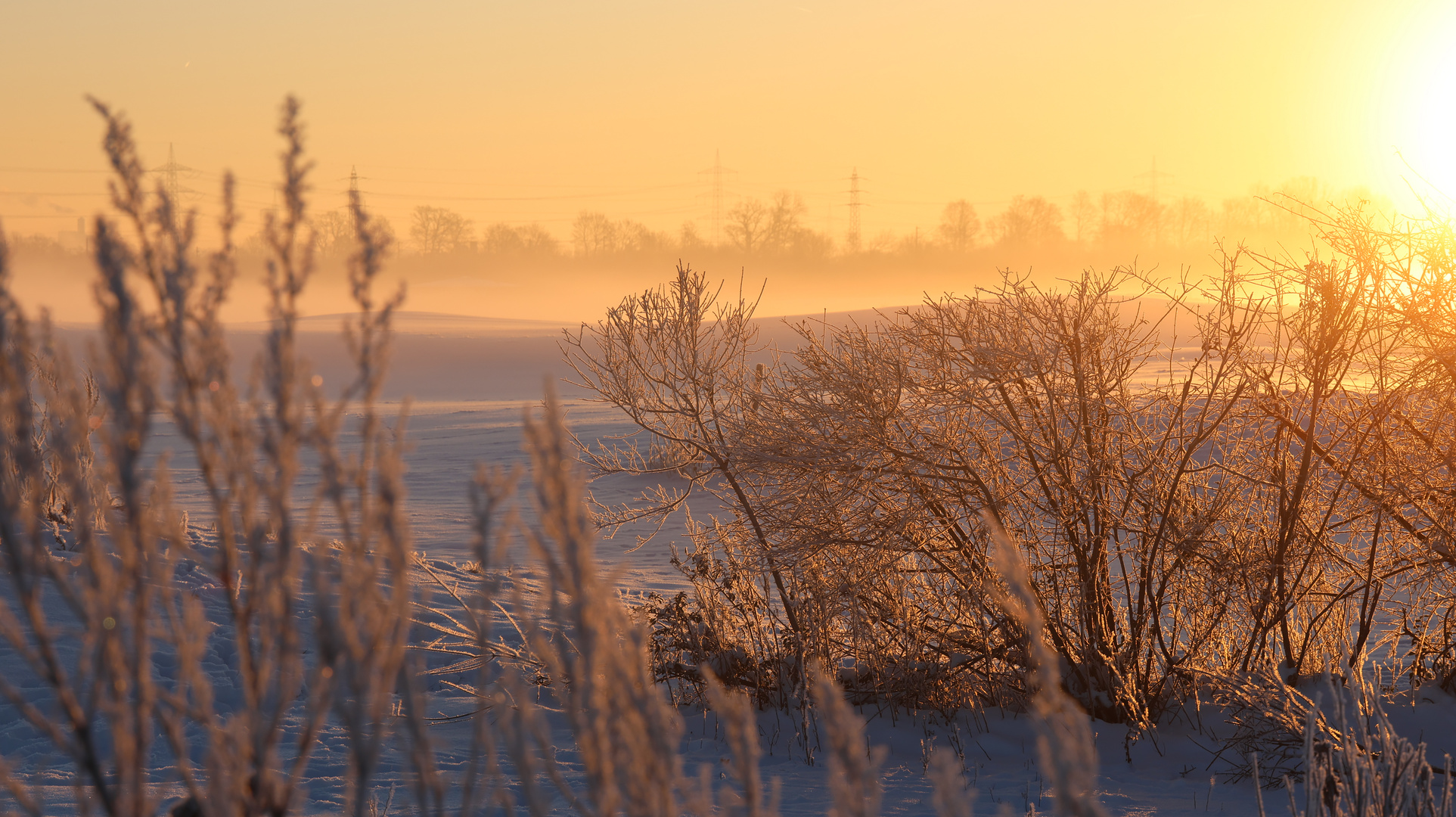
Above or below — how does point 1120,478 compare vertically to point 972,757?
above

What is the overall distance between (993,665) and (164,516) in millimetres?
5984

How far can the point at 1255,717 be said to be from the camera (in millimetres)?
5551

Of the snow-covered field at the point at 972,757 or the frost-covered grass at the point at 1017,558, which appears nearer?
the snow-covered field at the point at 972,757

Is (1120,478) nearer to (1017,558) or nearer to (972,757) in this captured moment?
(972,757)

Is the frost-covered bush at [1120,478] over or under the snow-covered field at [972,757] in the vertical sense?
over

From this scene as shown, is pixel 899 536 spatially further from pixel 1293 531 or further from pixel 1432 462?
pixel 1432 462

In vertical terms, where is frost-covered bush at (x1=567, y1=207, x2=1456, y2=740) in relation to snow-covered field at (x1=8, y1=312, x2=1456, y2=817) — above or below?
above

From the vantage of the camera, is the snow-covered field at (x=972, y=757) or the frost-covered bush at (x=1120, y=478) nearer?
the snow-covered field at (x=972, y=757)

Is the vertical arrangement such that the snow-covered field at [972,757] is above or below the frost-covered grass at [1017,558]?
below

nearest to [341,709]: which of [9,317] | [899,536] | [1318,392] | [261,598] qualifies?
[261,598]

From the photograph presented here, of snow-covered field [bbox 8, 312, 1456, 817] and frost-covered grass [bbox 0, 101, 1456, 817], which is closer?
snow-covered field [bbox 8, 312, 1456, 817]

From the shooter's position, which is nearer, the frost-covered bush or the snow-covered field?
the snow-covered field

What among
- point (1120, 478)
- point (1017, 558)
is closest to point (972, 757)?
point (1120, 478)

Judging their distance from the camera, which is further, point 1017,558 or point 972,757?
point 972,757
